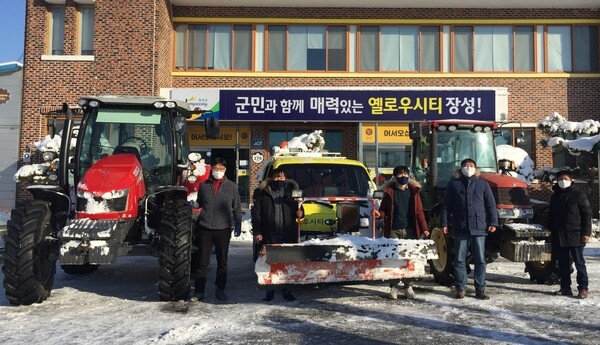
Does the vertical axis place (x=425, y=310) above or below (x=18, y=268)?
below

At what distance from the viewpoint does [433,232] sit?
7.31m

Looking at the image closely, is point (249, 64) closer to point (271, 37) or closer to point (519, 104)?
point (271, 37)

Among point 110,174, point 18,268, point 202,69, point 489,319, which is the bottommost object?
point 489,319

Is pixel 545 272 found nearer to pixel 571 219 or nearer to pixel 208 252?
pixel 571 219

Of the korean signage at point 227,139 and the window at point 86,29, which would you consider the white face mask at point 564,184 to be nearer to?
the korean signage at point 227,139

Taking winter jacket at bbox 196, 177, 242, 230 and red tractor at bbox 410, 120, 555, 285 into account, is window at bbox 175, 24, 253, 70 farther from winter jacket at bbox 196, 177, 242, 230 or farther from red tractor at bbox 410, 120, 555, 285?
winter jacket at bbox 196, 177, 242, 230

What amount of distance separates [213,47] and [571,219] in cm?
1372

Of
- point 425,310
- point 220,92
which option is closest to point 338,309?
point 425,310

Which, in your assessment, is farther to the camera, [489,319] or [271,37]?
[271,37]

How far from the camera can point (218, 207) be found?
6.29 meters

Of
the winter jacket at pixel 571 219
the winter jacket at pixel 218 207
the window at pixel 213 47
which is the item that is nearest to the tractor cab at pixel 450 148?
the winter jacket at pixel 571 219

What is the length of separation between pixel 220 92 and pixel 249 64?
160 centimetres

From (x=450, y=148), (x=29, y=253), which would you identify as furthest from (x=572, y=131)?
(x=29, y=253)

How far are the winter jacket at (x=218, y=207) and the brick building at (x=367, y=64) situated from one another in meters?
10.2
